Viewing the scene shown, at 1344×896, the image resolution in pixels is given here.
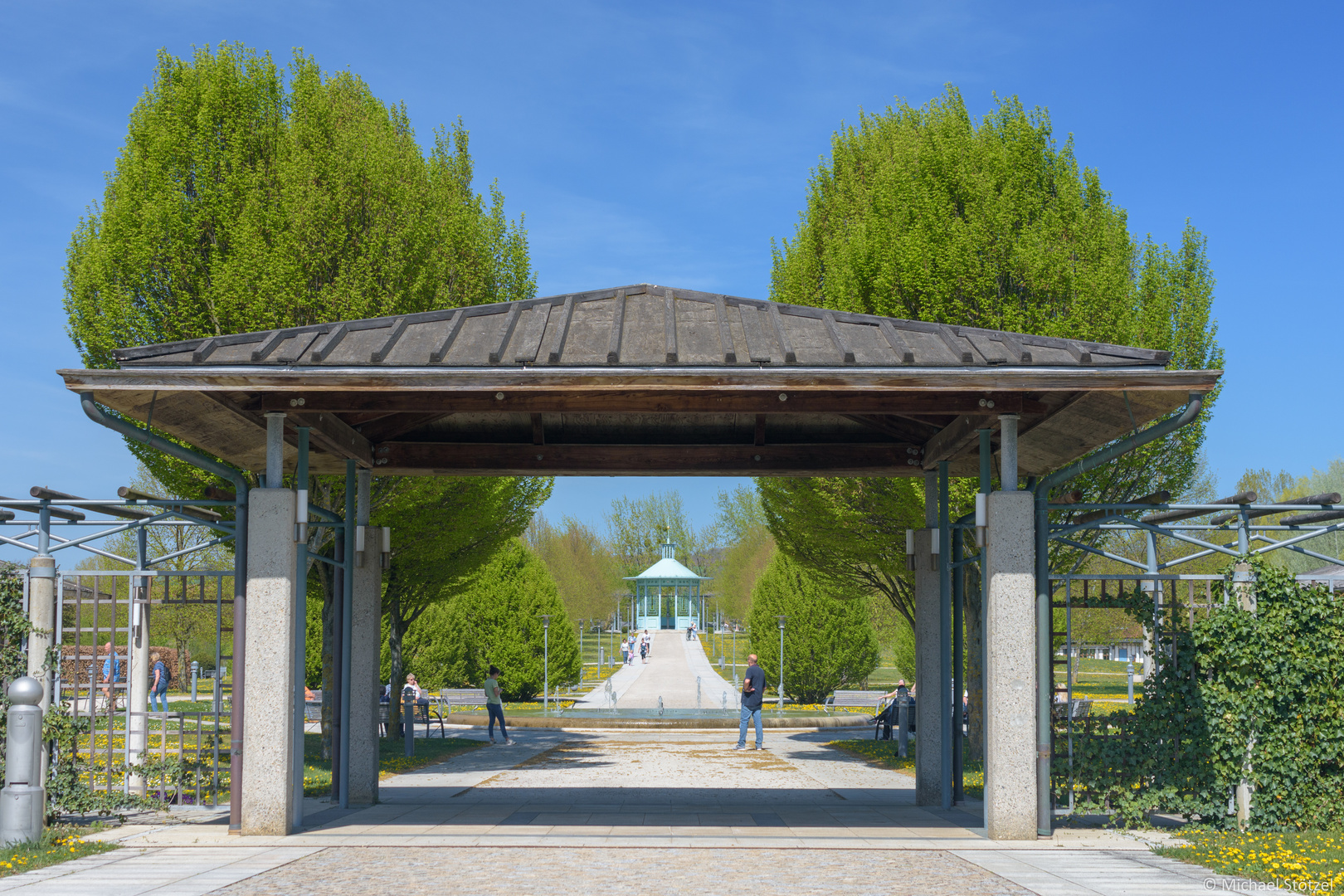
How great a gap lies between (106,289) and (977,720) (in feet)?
45.6

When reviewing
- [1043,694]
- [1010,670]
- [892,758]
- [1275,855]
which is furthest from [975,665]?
[1275,855]

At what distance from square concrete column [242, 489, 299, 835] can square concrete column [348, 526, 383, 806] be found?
2.28 m

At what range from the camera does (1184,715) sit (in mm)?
9836

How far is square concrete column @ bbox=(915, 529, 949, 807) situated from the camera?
1177 centimetres

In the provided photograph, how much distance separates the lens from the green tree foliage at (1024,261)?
49.9 ft

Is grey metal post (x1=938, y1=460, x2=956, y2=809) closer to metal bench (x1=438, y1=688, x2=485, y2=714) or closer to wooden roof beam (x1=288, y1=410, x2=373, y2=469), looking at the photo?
wooden roof beam (x1=288, y1=410, x2=373, y2=469)

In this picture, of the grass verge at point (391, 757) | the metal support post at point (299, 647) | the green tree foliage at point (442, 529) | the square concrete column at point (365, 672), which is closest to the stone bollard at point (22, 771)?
the metal support post at point (299, 647)

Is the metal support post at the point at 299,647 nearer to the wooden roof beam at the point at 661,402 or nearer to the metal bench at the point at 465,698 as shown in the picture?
the wooden roof beam at the point at 661,402

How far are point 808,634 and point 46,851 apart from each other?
1099 inches

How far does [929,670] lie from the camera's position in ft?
39.1

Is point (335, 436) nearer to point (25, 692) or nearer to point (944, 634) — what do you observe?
point (25, 692)

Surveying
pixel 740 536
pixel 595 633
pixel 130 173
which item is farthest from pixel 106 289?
pixel 595 633

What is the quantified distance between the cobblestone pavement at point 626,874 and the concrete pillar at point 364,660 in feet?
10.1

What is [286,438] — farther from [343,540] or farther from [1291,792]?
[1291,792]
